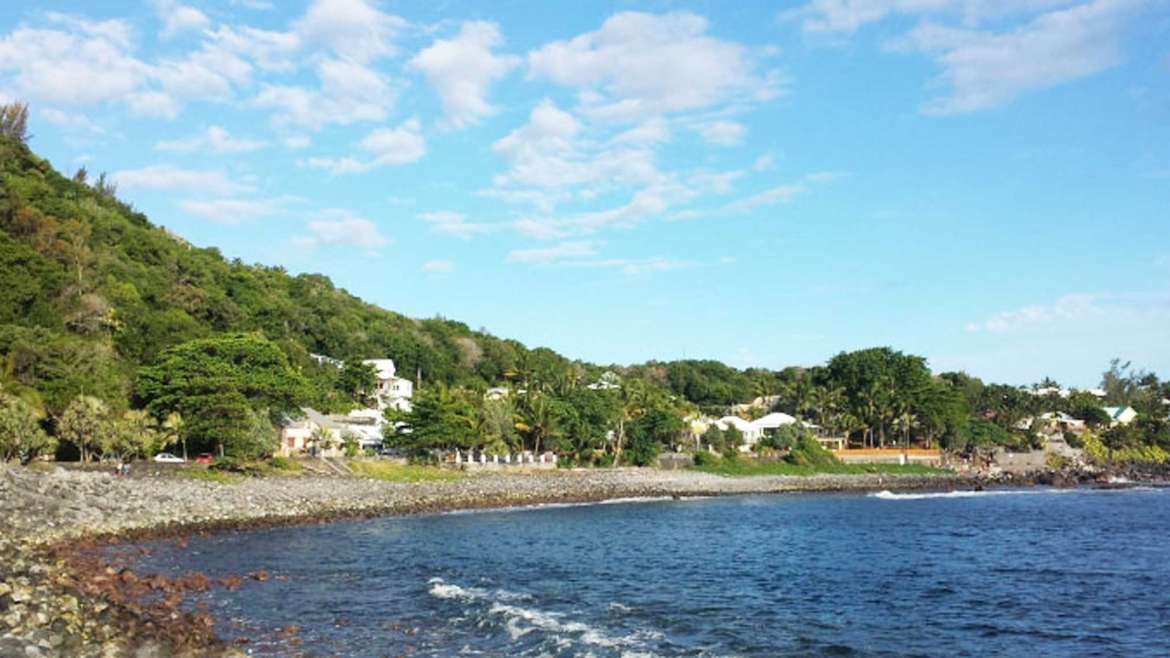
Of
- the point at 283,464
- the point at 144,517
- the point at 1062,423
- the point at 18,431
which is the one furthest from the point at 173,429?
the point at 1062,423

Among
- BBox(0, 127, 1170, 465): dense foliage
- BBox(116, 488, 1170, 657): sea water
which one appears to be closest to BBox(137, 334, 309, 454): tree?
BBox(0, 127, 1170, 465): dense foliage

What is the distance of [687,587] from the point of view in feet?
90.1

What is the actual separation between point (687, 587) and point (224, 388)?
1491 inches

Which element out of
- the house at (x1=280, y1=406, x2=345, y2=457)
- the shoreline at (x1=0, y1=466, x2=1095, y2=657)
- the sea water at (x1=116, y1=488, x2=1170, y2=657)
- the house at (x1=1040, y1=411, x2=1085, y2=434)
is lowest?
the sea water at (x1=116, y1=488, x2=1170, y2=657)

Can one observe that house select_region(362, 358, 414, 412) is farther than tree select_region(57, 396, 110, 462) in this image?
Yes

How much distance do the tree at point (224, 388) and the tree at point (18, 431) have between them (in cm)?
940

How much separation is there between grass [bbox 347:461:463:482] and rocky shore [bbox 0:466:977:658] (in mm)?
2063

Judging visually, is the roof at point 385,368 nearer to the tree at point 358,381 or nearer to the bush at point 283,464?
the tree at point 358,381

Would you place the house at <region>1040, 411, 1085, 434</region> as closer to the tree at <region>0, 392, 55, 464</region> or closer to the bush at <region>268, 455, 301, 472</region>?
the bush at <region>268, 455, 301, 472</region>

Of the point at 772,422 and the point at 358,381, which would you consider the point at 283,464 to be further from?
the point at 772,422

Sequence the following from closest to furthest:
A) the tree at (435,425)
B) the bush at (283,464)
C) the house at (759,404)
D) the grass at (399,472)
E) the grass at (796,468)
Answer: the bush at (283,464), the grass at (399,472), the tree at (435,425), the grass at (796,468), the house at (759,404)

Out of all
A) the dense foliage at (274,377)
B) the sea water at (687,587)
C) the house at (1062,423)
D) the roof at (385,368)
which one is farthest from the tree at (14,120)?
the house at (1062,423)

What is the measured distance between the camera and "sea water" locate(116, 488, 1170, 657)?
19750mm

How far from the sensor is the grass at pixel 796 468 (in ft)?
280
